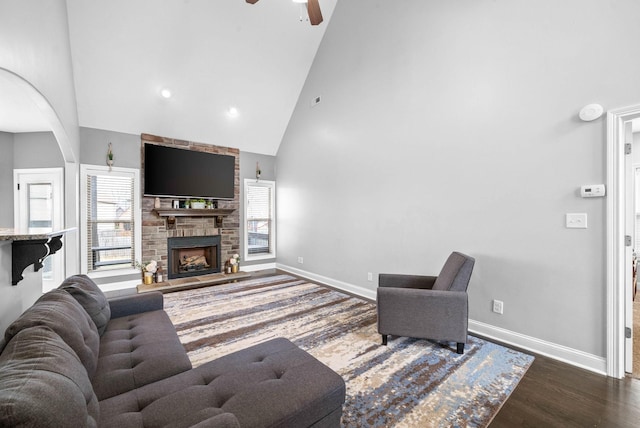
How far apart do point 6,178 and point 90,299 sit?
16.8 ft

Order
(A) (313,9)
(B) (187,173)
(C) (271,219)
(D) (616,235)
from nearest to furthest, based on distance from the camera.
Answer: (D) (616,235), (A) (313,9), (B) (187,173), (C) (271,219)

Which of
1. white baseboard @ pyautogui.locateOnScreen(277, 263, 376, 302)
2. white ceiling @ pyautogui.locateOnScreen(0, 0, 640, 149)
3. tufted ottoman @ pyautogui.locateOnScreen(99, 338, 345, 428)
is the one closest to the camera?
tufted ottoman @ pyautogui.locateOnScreen(99, 338, 345, 428)

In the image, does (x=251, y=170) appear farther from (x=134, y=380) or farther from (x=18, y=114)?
(x=134, y=380)

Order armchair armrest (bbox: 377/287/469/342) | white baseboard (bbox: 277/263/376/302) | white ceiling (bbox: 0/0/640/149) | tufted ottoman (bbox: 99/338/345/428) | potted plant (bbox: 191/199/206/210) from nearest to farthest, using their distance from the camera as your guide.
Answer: tufted ottoman (bbox: 99/338/345/428), armchair armrest (bbox: 377/287/469/342), white ceiling (bbox: 0/0/640/149), white baseboard (bbox: 277/263/376/302), potted plant (bbox: 191/199/206/210)

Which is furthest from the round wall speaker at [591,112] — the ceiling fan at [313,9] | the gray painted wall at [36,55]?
the gray painted wall at [36,55]

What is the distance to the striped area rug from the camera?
75.7 inches

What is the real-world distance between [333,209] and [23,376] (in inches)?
171

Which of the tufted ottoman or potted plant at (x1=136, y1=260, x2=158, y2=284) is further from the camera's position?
potted plant at (x1=136, y1=260, x2=158, y2=284)

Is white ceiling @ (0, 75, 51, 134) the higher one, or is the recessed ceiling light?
the recessed ceiling light

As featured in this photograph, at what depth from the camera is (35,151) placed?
5.11 m

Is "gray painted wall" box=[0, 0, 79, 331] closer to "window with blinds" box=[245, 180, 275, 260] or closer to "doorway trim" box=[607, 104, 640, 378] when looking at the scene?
"window with blinds" box=[245, 180, 275, 260]

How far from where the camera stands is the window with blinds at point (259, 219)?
20.8 ft

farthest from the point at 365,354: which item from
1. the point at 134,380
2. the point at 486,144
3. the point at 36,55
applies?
the point at 36,55

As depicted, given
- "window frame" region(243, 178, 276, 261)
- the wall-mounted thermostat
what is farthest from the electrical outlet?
"window frame" region(243, 178, 276, 261)
